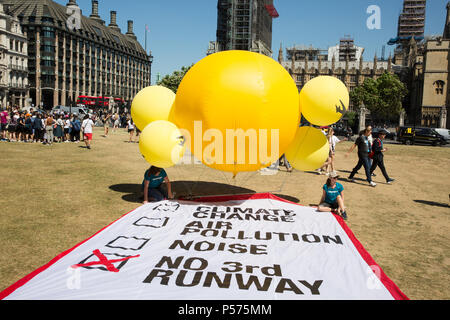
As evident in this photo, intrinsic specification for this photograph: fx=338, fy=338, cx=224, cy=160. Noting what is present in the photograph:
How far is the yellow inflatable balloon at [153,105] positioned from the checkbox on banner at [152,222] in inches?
88.3

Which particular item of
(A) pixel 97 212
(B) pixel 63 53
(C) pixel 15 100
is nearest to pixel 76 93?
(B) pixel 63 53

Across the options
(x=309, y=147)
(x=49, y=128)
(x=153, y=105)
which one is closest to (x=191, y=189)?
(x=153, y=105)

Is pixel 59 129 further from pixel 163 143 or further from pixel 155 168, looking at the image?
pixel 163 143

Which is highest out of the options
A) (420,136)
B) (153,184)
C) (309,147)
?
(420,136)

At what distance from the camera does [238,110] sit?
19.6ft

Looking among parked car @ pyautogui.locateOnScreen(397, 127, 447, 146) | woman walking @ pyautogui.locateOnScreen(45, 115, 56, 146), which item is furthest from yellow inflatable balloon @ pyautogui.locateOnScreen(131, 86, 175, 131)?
parked car @ pyautogui.locateOnScreen(397, 127, 447, 146)

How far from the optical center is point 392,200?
9.98 m

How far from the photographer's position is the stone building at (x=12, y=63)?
60.0 metres

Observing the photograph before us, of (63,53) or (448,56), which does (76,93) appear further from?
(448,56)

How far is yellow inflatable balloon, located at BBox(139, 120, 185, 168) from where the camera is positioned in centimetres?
659

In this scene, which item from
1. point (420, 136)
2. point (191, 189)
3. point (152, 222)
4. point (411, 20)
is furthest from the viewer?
point (411, 20)

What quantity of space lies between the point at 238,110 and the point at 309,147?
2392 millimetres

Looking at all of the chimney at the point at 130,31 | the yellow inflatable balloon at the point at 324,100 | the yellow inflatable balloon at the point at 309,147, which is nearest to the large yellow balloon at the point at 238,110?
the yellow inflatable balloon at the point at 324,100
